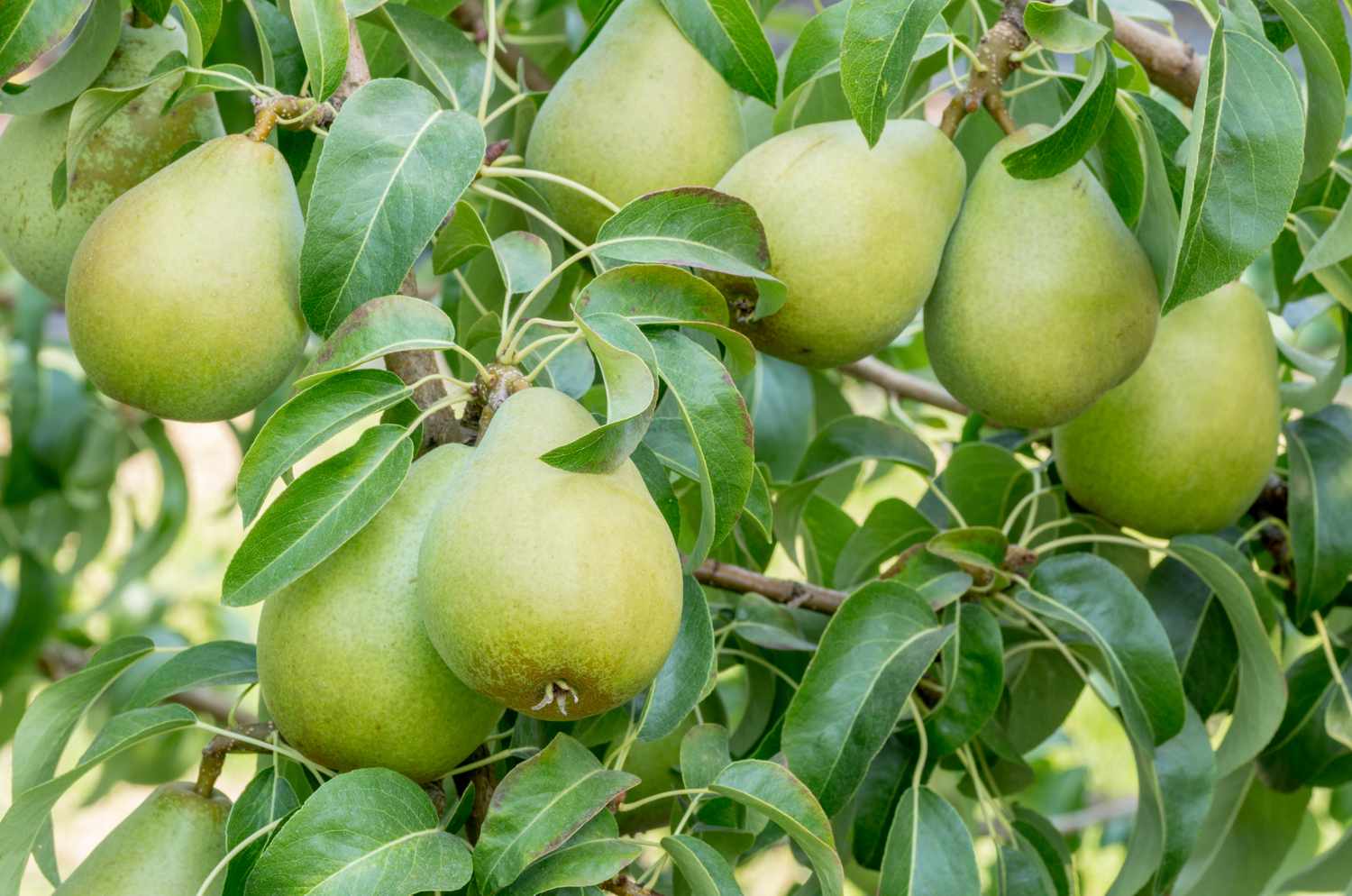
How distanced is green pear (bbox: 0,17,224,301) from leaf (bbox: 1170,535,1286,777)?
822 mm

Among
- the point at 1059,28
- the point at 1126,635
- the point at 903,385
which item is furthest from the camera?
the point at 903,385

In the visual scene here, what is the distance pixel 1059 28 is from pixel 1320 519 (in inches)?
22.5

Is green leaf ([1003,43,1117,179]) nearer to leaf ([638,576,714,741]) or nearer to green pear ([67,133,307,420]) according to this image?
leaf ([638,576,714,741])

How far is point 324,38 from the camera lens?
870 millimetres

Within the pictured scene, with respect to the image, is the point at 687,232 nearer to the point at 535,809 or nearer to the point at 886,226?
the point at 886,226

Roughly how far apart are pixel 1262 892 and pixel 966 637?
0.54 m

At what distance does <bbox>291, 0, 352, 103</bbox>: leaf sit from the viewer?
0.86 m

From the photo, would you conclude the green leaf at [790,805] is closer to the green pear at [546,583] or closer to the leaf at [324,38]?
the green pear at [546,583]

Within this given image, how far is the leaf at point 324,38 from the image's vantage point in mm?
860

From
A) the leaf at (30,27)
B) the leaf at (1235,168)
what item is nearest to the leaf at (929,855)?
the leaf at (1235,168)

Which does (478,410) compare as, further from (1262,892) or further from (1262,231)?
(1262,892)

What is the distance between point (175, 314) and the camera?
32.6 inches

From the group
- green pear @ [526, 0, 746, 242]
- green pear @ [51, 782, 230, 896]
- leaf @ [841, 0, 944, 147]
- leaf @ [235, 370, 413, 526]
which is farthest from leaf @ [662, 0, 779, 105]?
green pear @ [51, 782, 230, 896]

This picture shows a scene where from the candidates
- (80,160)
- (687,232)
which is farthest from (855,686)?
(80,160)
